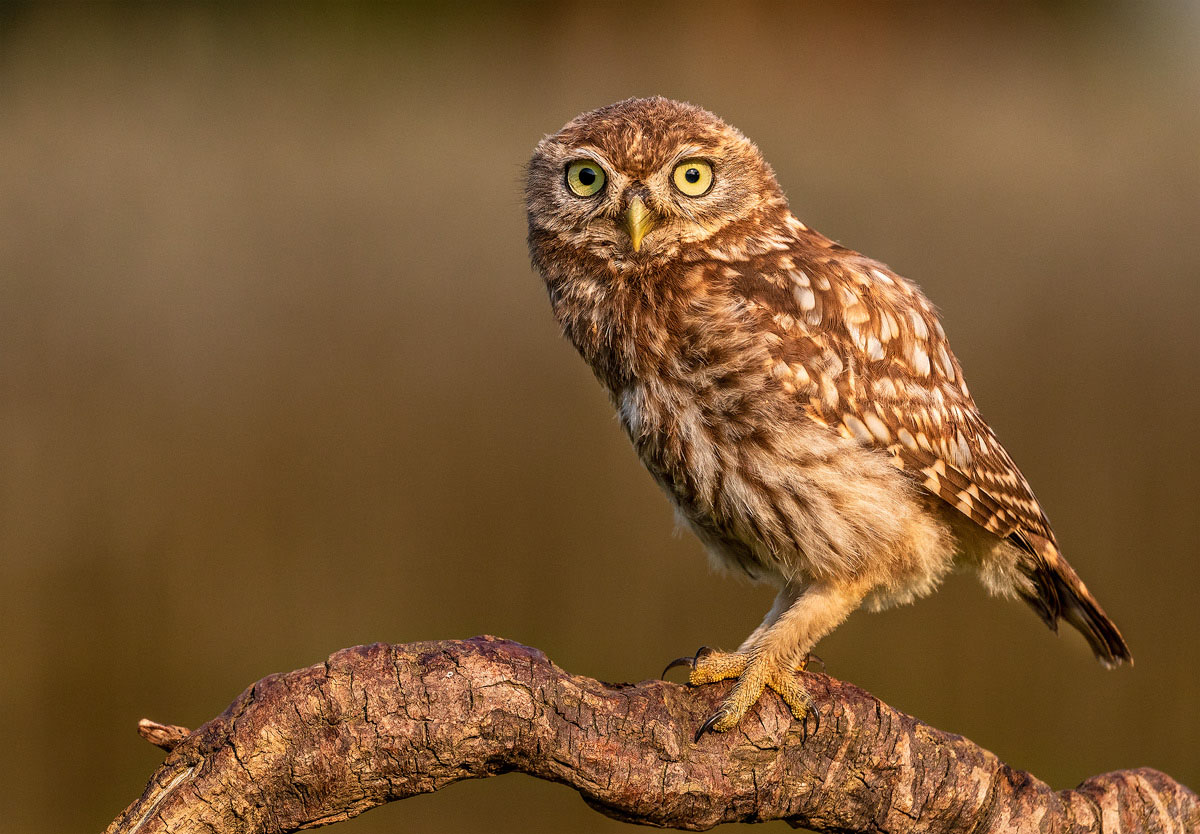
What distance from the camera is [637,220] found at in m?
1.51

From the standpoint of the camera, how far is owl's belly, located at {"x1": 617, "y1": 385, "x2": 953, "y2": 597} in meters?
1.51

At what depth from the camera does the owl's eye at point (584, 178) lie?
5.19 feet

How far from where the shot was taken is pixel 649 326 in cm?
154

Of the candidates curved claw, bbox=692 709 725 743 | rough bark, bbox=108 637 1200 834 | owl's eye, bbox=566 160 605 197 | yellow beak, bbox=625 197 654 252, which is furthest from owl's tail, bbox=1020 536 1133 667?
owl's eye, bbox=566 160 605 197

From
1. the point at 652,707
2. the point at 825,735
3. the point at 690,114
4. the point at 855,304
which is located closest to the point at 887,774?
the point at 825,735

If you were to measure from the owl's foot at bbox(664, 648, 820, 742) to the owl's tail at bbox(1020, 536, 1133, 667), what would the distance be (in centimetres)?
52

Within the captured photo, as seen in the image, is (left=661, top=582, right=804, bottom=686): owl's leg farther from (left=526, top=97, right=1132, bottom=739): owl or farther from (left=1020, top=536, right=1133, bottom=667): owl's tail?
(left=1020, top=536, right=1133, bottom=667): owl's tail

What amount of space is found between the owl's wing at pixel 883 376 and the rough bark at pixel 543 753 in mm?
385

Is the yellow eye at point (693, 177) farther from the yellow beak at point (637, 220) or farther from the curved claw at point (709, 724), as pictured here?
the curved claw at point (709, 724)

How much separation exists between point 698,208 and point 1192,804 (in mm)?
1263

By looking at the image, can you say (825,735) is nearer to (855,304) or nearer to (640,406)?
(640,406)

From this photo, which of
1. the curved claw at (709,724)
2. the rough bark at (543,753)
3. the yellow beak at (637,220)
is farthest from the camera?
the yellow beak at (637,220)

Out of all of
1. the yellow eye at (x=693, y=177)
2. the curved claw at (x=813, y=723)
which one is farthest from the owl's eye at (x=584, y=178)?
the curved claw at (x=813, y=723)

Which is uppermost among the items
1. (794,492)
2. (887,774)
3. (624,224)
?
(624,224)
